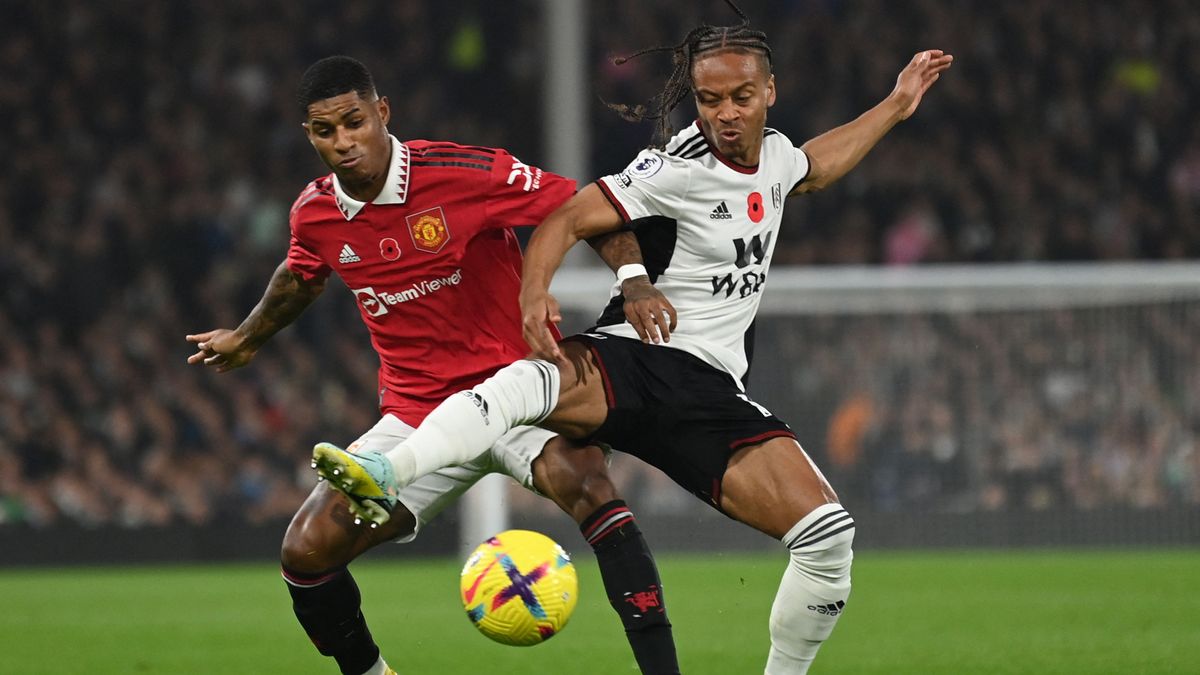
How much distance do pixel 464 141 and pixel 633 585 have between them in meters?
12.5

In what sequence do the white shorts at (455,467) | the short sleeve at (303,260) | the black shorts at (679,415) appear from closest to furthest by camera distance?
the black shorts at (679,415) < the white shorts at (455,467) < the short sleeve at (303,260)

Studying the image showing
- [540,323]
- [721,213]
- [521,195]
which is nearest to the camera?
[540,323]

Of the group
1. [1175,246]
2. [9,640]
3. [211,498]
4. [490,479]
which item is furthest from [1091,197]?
[9,640]

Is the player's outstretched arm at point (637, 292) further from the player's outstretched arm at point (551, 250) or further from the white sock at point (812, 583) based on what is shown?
the white sock at point (812, 583)

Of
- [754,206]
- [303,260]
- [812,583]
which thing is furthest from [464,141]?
[812,583]

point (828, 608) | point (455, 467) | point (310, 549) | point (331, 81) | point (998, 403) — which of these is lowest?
point (998, 403)

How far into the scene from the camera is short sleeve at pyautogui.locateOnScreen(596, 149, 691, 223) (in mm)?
5094

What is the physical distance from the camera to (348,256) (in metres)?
5.45

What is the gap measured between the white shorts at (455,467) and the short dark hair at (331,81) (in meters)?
1.05

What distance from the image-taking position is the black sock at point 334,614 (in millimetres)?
5422

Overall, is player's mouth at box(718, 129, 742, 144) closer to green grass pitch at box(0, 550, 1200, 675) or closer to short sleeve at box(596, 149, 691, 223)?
short sleeve at box(596, 149, 691, 223)

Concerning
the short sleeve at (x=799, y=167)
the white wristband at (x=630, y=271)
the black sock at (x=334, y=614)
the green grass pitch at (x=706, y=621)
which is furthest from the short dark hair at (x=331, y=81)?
the green grass pitch at (x=706, y=621)

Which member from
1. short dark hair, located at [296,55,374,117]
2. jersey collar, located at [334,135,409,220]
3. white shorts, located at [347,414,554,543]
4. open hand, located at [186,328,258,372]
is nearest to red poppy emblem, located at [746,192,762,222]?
white shorts, located at [347,414,554,543]

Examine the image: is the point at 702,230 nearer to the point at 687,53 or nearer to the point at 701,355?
the point at 701,355
